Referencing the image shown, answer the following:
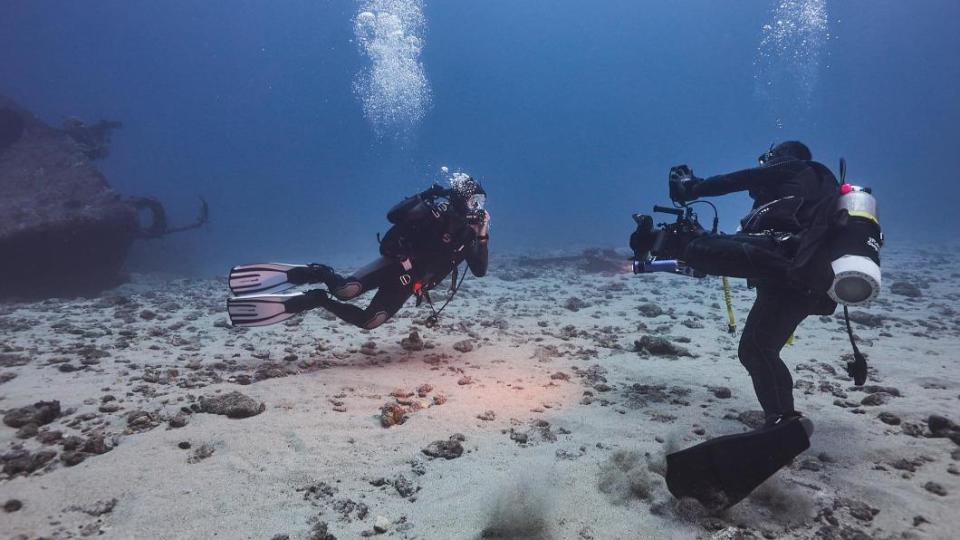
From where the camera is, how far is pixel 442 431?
12.9ft

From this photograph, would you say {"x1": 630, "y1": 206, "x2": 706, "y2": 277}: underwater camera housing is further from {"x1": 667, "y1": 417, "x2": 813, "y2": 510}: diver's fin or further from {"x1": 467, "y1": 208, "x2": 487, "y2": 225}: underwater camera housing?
{"x1": 467, "y1": 208, "x2": 487, "y2": 225}: underwater camera housing

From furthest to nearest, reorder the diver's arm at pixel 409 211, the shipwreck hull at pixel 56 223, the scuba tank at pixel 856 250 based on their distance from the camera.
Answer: the shipwreck hull at pixel 56 223
the diver's arm at pixel 409 211
the scuba tank at pixel 856 250

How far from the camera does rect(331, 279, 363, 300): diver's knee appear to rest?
20.2 ft

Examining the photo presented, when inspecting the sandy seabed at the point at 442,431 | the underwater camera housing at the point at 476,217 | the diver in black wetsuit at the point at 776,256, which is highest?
the underwater camera housing at the point at 476,217

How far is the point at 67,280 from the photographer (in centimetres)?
1362

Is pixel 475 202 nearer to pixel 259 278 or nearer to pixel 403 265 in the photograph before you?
pixel 403 265

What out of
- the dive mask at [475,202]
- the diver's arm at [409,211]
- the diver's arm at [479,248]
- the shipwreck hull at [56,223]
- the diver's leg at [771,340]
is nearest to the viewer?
the diver's leg at [771,340]

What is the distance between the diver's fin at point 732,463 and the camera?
2.68 meters

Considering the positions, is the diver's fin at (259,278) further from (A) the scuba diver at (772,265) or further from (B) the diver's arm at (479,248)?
(A) the scuba diver at (772,265)

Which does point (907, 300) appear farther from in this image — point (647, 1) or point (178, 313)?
point (647, 1)

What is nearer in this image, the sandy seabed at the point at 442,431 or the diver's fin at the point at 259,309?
the sandy seabed at the point at 442,431

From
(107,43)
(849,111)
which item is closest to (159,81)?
(107,43)

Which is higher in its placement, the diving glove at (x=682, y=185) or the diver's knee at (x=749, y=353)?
the diving glove at (x=682, y=185)

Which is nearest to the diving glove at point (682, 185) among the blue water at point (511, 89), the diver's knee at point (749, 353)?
the diver's knee at point (749, 353)
